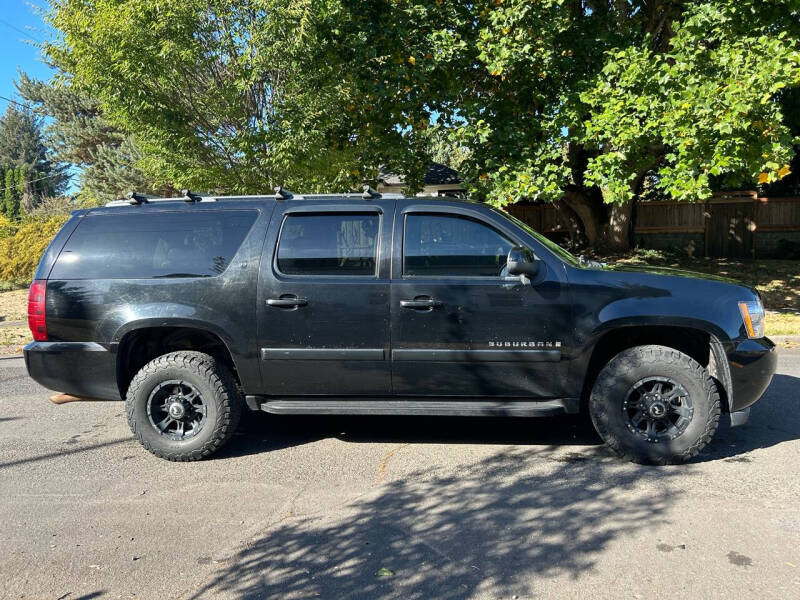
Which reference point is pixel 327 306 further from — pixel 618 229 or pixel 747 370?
pixel 618 229

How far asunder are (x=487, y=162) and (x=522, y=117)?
4.25 feet

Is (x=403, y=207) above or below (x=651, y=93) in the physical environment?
below

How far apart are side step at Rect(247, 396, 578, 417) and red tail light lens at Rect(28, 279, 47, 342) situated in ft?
5.51

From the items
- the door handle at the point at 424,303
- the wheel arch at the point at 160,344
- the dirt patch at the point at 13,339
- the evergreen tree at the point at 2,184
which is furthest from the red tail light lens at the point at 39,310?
the evergreen tree at the point at 2,184

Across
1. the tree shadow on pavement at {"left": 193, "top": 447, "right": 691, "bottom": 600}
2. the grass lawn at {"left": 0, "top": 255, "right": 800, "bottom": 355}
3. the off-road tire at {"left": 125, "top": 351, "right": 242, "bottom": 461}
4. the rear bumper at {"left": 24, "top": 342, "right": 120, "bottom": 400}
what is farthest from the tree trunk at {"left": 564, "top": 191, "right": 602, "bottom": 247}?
the rear bumper at {"left": 24, "top": 342, "right": 120, "bottom": 400}

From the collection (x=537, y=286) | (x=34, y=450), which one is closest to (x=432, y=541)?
(x=537, y=286)

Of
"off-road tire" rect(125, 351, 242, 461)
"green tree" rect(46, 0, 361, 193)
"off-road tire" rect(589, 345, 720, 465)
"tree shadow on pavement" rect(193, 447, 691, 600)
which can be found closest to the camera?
"tree shadow on pavement" rect(193, 447, 691, 600)

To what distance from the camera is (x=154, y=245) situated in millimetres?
4723

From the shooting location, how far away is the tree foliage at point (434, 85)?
898 cm

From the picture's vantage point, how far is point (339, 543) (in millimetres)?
3309

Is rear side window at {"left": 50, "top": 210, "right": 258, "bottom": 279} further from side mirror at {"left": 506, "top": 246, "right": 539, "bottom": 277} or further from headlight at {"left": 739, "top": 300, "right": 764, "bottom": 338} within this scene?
headlight at {"left": 739, "top": 300, "right": 764, "bottom": 338}

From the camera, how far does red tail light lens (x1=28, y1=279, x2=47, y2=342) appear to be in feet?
15.3

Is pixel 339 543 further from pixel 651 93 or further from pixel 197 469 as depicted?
pixel 651 93

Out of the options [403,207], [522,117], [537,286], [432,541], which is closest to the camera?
[432,541]
